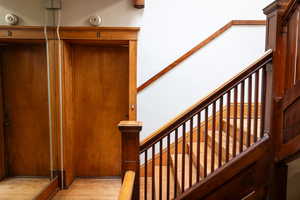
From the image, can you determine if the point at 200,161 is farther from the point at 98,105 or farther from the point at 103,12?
the point at 103,12

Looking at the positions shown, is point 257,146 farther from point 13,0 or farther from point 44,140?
point 13,0

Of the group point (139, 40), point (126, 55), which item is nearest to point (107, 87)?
point (126, 55)

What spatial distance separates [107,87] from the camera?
133 inches

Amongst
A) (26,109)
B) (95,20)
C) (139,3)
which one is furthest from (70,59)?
(139,3)

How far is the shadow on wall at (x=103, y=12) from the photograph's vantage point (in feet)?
9.81

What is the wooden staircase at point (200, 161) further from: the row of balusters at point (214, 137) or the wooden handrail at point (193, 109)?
the wooden handrail at point (193, 109)

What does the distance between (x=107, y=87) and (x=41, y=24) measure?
3.92 feet

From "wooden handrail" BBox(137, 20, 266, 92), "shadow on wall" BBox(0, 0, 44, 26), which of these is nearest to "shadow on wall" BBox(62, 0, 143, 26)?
"shadow on wall" BBox(0, 0, 44, 26)

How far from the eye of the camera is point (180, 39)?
3.03 metres

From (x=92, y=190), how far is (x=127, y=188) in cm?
200

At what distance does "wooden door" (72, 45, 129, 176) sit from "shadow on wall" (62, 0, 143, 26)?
0.43 meters

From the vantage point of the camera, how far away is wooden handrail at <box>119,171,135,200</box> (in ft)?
4.01

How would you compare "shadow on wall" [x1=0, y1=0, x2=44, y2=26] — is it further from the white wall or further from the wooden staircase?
the wooden staircase

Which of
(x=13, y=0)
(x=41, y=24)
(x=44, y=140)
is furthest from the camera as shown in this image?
→ (x=44, y=140)
